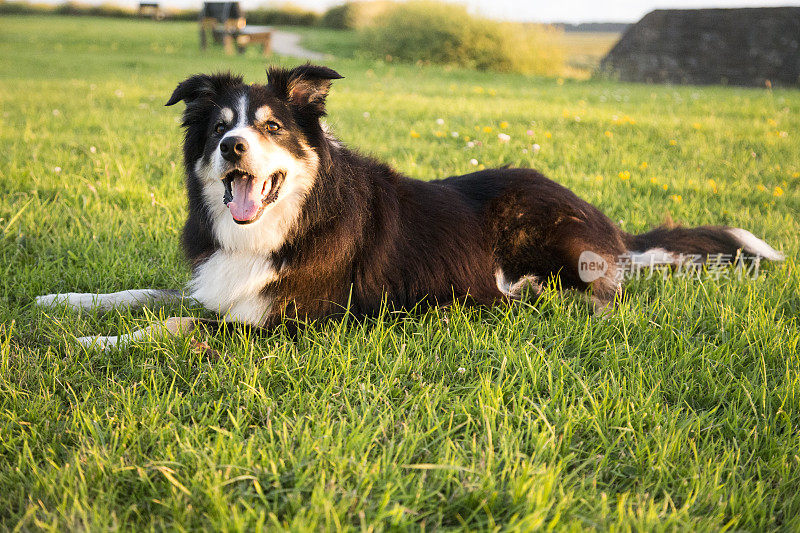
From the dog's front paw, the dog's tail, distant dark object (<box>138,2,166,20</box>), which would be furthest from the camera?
distant dark object (<box>138,2,166,20</box>)

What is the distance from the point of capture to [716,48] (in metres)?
18.3

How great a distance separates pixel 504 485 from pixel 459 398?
575 millimetres

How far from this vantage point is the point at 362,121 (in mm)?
8859

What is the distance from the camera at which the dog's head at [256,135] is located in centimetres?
279

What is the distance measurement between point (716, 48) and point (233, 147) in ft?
66.9

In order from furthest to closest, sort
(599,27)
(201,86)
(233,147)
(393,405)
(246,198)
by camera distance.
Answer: (599,27) → (201,86) → (246,198) → (233,147) → (393,405)

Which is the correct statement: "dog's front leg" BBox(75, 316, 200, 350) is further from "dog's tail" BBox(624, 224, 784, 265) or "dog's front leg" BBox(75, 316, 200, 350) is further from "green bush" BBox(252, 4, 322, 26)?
"green bush" BBox(252, 4, 322, 26)

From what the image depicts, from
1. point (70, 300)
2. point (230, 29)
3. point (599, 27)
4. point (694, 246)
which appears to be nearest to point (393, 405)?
point (70, 300)

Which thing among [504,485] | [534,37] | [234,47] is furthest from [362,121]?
[234,47]

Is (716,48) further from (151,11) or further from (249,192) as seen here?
(151,11)

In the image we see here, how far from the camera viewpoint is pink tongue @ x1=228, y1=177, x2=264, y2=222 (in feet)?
9.18

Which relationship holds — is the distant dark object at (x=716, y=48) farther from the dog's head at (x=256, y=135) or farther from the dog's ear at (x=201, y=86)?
the dog's ear at (x=201, y=86)

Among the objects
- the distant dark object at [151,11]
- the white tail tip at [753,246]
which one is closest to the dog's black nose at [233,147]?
the white tail tip at [753,246]

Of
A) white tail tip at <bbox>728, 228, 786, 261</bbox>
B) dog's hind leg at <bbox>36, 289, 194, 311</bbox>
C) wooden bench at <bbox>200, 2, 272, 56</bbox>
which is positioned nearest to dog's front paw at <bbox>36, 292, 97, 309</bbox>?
dog's hind leg at <bbox>36, 289, 194, 311</bbox>
